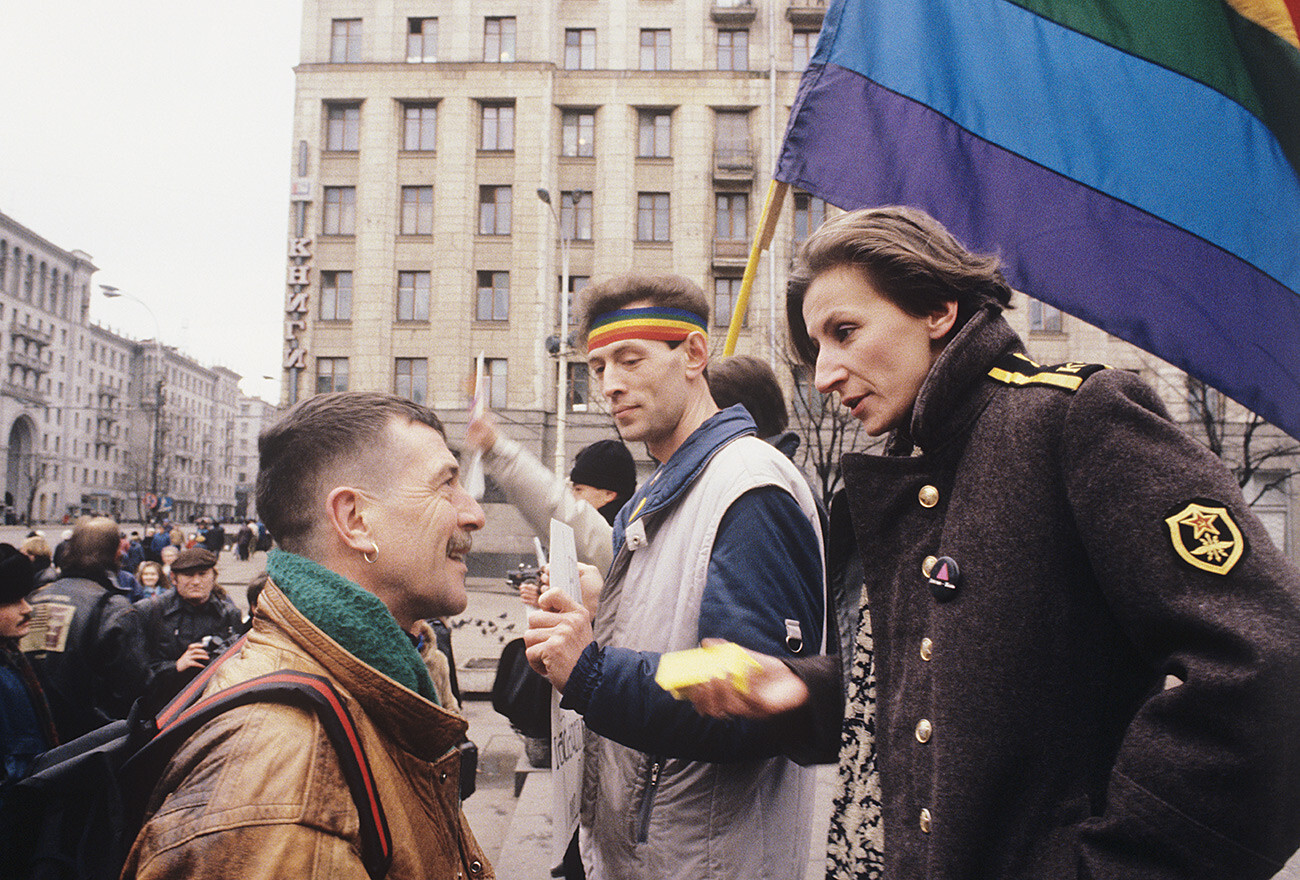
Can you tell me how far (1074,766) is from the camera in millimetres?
1215

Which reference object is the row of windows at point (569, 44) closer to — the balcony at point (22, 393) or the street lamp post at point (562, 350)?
the street lamp post at point (562, 350)

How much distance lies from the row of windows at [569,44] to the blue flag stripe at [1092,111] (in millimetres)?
29574

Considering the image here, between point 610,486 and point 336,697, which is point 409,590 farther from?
point 610,486

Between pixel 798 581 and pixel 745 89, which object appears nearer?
pixel 798 581

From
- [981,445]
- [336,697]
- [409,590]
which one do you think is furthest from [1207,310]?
[336,697]

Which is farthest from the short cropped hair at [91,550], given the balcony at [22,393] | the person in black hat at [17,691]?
the balcony at [22,393]

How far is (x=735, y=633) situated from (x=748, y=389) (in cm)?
185

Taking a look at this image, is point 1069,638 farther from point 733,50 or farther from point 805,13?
point 805,13

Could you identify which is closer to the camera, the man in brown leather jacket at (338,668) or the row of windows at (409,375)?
the man in brown leather jacket at (338,668)

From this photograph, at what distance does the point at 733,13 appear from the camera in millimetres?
29609

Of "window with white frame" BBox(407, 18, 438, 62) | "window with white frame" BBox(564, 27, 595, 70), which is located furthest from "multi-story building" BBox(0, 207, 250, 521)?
"window with white frame" BBox(564, 27, 595, 70)

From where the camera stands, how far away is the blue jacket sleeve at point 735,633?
66.5 inches

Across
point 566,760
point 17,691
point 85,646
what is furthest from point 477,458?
point 85,646

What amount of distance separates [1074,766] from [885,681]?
1.14ft
